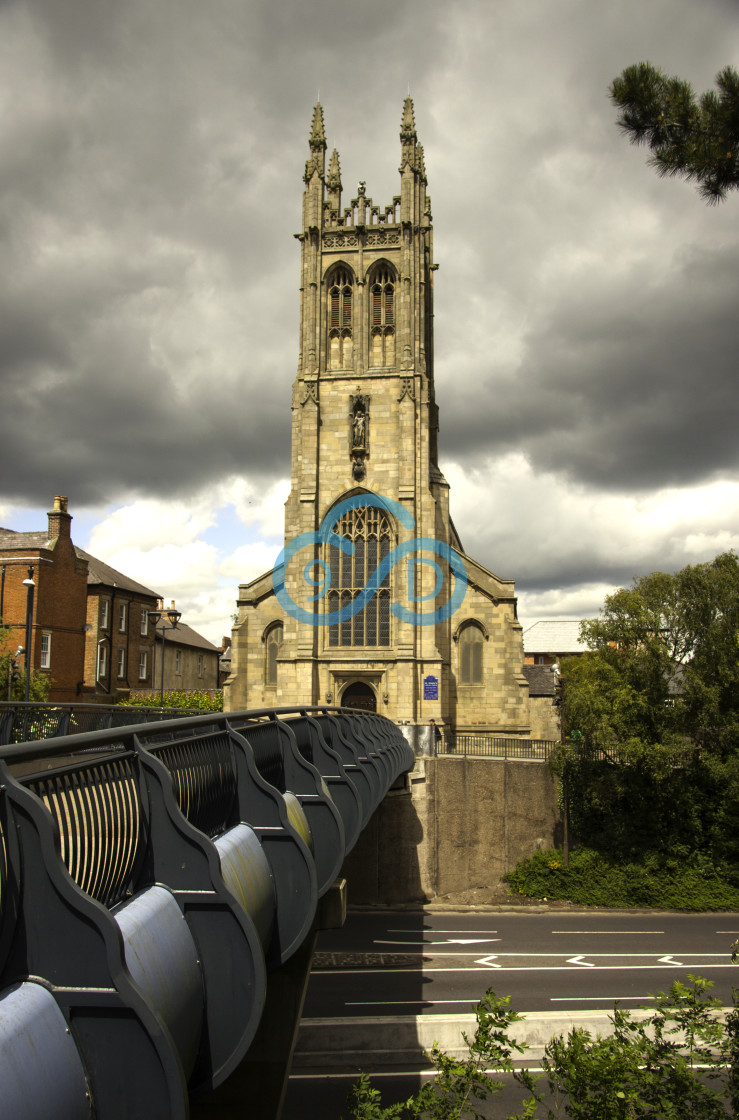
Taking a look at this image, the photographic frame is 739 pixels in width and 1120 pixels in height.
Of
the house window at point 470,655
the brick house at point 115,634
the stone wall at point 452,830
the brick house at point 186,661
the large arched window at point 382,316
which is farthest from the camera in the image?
the brick house at point 186,661

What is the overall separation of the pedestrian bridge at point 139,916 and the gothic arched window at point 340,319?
34774mm

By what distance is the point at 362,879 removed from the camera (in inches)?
1206

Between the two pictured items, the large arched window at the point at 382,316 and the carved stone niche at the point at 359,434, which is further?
the large arched window at the point at 382,316

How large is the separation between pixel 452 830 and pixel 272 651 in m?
12.1

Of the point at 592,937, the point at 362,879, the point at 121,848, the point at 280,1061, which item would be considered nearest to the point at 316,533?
the point at 362,879

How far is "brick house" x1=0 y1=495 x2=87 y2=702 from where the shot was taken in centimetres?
3912

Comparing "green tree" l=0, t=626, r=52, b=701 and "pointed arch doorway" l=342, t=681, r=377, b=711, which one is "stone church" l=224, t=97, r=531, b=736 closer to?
"pointed arch doorway" l=342, t=681, r=377, b=711

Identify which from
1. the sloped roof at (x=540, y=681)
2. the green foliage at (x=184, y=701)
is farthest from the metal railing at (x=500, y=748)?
the green foliage at (x=184, y=701)

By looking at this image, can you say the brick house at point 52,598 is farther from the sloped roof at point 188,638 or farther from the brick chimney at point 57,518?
the sloped roof at point 188,638

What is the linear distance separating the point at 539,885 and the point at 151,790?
99.4 feet

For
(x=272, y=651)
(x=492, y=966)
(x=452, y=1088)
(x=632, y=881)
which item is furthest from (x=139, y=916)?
(x=272, y=651)

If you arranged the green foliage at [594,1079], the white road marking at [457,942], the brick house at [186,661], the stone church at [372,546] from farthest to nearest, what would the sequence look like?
the brick house at [186,661] < the stone church at [372,546] < the white road marking at [457,942] < the green foliage at [594,1079]

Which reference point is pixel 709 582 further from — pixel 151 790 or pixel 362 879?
pixel 151 790

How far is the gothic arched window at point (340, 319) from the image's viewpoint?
39.0m
